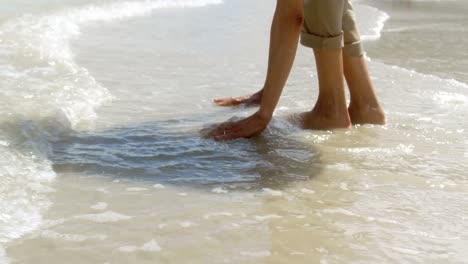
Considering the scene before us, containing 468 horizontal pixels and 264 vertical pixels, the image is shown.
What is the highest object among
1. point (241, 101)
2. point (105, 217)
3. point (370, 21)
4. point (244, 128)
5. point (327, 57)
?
point (370, 21)

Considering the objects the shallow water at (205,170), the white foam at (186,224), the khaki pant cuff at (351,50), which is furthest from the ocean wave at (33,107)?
the khaki pant cuff at (351,50)

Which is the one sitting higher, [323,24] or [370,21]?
[370,21]

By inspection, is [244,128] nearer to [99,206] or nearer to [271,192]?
[271,192]

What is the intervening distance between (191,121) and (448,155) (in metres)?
1.31

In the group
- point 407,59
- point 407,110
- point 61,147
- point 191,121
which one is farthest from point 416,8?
point 61,147

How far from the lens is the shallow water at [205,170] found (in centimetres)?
205

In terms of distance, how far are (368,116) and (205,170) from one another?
1219 mm

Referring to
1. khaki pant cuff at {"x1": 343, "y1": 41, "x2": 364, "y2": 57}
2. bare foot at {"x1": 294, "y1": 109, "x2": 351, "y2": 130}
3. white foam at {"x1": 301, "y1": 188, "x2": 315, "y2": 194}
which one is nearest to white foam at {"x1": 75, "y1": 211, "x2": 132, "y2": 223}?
white foam at {"x1": 301, "y1": 188, "x2": 315, "y2": 194}

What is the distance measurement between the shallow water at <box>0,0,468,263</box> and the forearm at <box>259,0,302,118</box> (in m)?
0.21

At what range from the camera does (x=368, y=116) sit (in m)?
3.61

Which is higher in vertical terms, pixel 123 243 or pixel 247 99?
pixel 247 99

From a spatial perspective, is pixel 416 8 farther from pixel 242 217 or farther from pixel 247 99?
pixel 242 217

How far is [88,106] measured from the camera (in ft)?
12.0

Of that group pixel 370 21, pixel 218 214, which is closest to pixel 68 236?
pixel 218 214
